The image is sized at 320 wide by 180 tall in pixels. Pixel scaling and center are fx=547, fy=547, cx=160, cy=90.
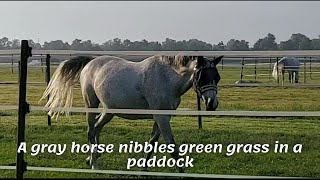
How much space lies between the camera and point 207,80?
5434 millimetres

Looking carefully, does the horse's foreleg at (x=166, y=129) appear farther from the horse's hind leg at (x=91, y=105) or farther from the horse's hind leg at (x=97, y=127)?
the horse's hind leg at (x=91, y=105)

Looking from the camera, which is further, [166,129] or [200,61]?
[166,129]

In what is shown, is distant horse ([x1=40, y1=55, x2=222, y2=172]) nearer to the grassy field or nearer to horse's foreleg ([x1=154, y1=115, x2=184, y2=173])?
horse's foreleg ([x1=154, y1=115, x2=184, y2=173])

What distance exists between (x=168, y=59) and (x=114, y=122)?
18.9 ft

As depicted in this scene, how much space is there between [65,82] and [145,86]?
57.8 inches

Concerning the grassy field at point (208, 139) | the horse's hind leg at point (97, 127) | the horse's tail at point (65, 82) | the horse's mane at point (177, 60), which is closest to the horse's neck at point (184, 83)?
the horse's mane at point (177, 60)

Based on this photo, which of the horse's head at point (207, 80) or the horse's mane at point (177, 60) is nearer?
→ the horse's head at point (207, 80)

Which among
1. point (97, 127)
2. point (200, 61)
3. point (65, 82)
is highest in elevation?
point (200, 61)

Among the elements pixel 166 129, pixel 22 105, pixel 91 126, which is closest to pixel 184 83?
pixel 166 129

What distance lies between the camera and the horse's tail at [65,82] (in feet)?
22.0

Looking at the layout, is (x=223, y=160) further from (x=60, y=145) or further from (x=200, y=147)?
(x=60, y=145)

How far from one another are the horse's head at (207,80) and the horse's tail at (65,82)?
1.90 metres

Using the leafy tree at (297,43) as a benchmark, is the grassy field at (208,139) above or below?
below

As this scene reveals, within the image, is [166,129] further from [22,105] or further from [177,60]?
[22,105]
